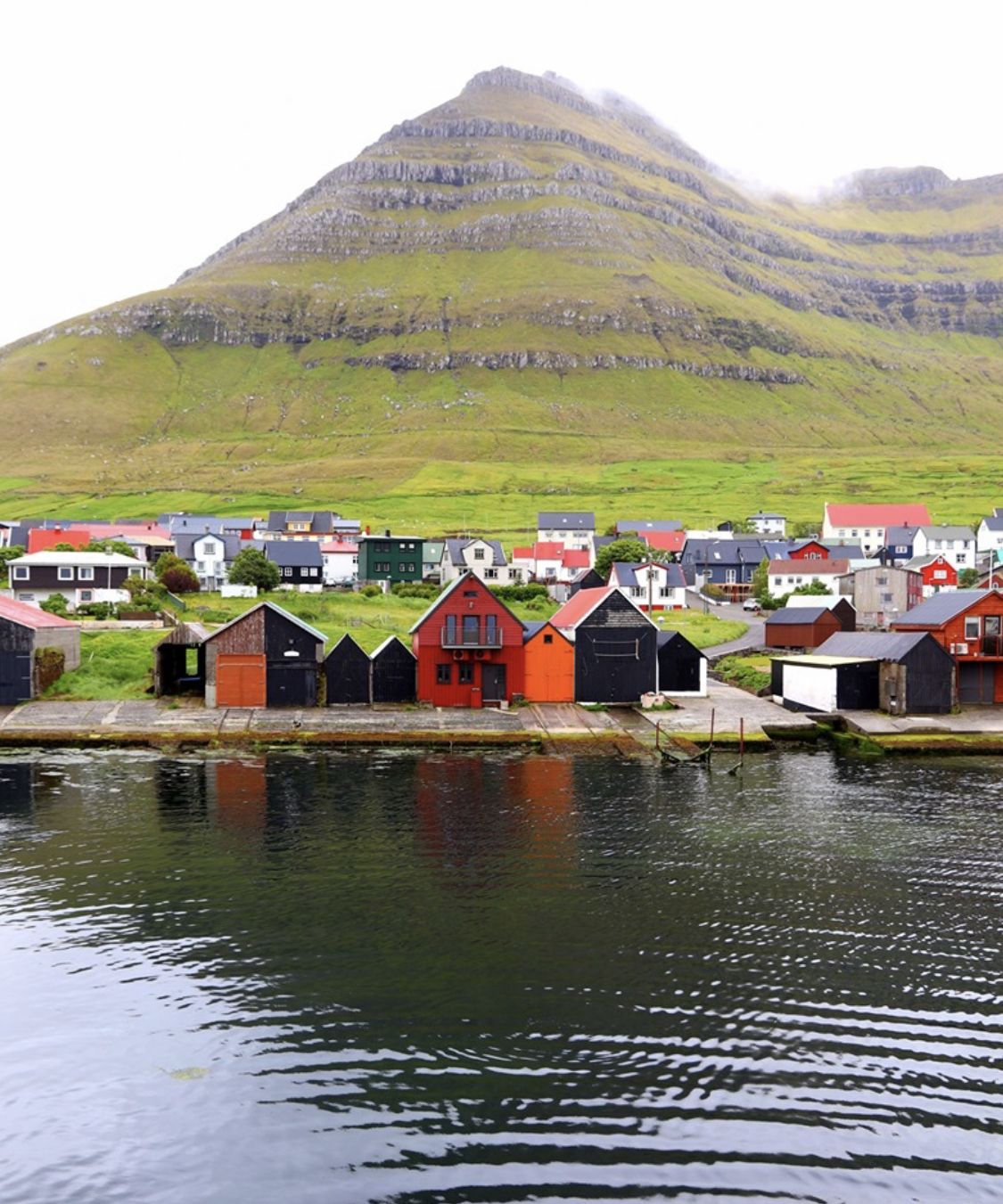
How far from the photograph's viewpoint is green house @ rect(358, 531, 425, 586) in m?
136

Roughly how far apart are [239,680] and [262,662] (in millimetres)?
1850

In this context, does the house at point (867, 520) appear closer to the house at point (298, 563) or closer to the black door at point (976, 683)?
the house at point (298, 563)

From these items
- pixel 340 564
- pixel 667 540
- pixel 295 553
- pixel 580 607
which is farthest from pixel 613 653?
pixel 667 540

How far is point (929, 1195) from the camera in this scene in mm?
18141

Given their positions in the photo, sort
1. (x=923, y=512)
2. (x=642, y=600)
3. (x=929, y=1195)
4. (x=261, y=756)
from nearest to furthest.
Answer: (x=929, y=1195) < (x=261, y=756) < (x=642, y=600) < (x=923, y=512)

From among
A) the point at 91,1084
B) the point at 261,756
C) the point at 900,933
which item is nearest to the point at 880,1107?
the point at 900,933

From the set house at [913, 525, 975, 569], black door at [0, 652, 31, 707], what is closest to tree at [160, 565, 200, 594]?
black door at [0, 652, 31, 707]

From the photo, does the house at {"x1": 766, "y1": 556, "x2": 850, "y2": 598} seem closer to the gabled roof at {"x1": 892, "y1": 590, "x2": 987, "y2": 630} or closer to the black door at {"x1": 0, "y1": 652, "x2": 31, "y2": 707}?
the gabled roof at {"x1": 892, "y1": 590, "x2": 987, "y2": 630}

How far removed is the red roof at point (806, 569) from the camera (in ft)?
435

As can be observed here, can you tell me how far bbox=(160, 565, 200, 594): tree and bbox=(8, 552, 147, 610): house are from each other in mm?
7716

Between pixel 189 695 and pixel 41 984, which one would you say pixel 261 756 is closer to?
pixel 189 695

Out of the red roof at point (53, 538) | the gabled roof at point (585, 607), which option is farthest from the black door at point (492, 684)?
the red roof at point (53, 538)

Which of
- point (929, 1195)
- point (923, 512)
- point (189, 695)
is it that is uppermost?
point (923, 512)

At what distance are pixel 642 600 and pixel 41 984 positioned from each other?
3851 inches
